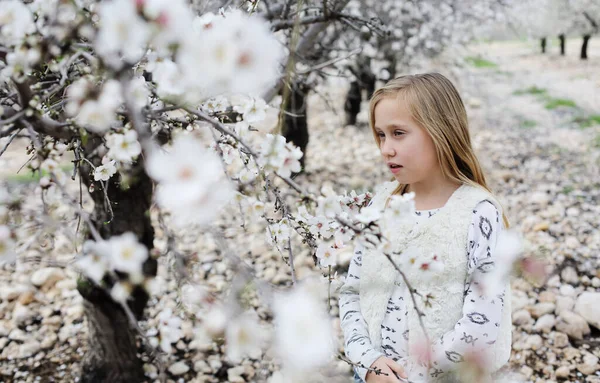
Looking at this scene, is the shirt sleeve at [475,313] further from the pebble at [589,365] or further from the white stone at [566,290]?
the white stone at [566,290]

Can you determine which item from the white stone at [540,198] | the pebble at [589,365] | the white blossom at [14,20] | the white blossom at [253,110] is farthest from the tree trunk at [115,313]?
the white stone at [540,198]

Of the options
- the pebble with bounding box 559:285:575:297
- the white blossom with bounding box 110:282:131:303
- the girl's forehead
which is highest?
the girl's forehead

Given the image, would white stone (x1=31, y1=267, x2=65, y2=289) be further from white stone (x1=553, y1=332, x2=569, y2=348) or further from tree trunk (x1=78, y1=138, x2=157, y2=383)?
→ white stone (x1=553, y1=332, x2=569, y2=348)

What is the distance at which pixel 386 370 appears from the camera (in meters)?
1.23

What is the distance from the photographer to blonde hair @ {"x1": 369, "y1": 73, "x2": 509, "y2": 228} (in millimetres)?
1332

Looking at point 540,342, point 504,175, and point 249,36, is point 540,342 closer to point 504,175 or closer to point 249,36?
point 249,36

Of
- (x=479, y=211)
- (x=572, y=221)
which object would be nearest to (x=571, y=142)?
(x=572, y=221)

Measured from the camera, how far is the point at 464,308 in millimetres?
1202

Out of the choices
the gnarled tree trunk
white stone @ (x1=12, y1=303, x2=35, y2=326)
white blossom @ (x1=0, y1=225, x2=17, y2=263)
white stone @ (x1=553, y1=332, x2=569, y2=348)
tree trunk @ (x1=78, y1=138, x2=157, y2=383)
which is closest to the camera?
white blossom @ (x1=0, y1=225, x2=17, y2=263)

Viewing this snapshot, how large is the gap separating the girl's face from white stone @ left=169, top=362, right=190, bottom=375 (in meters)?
1.61

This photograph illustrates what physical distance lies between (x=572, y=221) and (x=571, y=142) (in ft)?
9.30

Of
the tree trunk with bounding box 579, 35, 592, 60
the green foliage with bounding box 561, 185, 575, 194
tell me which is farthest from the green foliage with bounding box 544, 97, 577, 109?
the tree trunk with bounding box 579, 35, 592, 60

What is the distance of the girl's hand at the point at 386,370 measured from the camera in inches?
47.6

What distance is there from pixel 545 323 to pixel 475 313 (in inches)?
68.2
